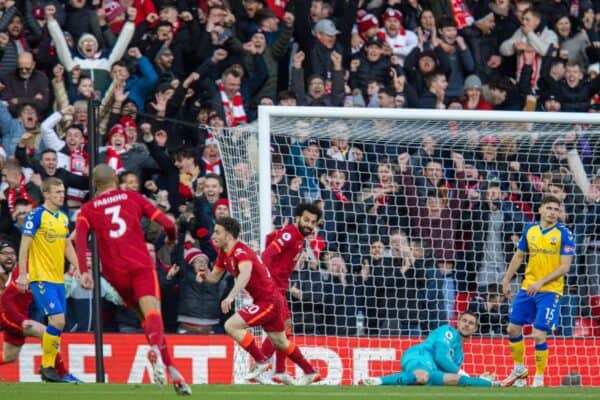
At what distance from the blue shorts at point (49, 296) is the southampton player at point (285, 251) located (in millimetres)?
1956

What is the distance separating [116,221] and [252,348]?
8.06 feet

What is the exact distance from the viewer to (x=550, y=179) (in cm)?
1644

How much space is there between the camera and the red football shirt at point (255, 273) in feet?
42.7

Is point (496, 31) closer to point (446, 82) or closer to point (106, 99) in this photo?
point (446, 82)

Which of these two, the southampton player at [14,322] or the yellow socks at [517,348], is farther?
the yellow socks at [517,348]

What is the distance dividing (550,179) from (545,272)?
243 centimetres

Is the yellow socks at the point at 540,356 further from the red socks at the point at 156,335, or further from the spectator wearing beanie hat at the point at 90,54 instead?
the spectator wearing beanie hat at the point at 90,54

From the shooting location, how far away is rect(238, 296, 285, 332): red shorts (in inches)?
516

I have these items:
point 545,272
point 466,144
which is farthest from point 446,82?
point 545,272

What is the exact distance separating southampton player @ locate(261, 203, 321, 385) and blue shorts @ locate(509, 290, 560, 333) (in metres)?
2.27

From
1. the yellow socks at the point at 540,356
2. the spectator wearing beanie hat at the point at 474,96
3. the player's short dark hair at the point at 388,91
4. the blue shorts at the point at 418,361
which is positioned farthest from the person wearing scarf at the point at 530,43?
the blue shorts at the point at 418,361

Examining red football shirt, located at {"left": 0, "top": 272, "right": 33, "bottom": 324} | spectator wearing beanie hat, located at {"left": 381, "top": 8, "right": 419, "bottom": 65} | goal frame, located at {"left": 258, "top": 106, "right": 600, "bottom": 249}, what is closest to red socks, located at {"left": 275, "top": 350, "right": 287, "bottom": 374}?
goal frame, located at {"left": 258, "top": 106, "right": 600, "bottom": 249}

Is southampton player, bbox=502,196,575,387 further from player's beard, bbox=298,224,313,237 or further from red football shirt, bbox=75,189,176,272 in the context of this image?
red football shirt, bbox=75,189,176,272

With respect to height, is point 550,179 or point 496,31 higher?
point 496,31
